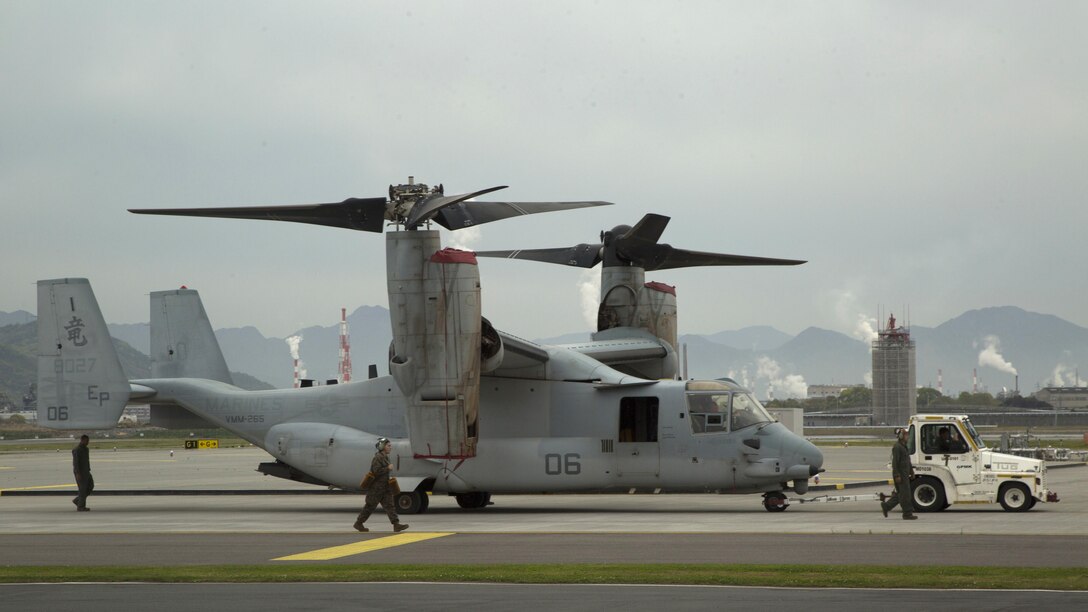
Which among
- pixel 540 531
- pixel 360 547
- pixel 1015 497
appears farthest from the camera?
pixel 1015 497

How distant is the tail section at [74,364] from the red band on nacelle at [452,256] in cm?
874

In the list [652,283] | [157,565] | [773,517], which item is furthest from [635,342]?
[157,565]

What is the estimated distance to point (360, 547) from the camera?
18.1 meters

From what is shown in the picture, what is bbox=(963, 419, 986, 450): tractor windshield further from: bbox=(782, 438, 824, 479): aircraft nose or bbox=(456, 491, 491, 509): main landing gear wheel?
bbox=(456, 491, 491, 509): main landing gear wheel

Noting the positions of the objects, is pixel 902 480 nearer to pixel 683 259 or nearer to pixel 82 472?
pixel 683 259

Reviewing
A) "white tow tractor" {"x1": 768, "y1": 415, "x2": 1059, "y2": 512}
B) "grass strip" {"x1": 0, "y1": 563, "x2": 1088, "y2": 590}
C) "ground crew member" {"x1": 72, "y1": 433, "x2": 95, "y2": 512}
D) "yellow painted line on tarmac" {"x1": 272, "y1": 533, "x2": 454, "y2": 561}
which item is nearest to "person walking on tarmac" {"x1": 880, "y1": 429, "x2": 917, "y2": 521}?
"white tow tractor" {"x1": 768, "y1": 415, "x2": 1059, "y2": 512}

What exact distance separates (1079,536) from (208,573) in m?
12.7

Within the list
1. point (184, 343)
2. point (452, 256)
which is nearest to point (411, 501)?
point (452, 256)

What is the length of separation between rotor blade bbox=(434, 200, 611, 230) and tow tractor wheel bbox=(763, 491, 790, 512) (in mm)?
6881

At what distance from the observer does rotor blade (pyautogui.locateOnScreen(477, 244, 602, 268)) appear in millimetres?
31984

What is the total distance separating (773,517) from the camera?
22.9m

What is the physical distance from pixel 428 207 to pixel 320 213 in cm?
240

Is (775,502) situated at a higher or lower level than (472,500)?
higher

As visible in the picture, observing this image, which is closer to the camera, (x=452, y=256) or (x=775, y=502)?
(x=452, y=256)
